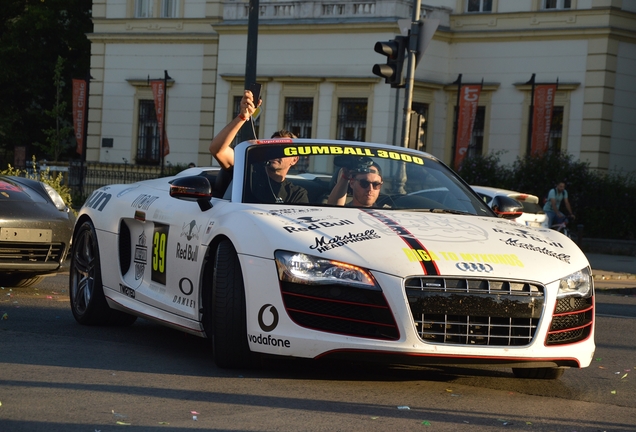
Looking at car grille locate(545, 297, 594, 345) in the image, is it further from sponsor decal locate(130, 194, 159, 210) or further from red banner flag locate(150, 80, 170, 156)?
red banner flag locate(150, 80, 170, 156)

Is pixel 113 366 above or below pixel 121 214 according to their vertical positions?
below

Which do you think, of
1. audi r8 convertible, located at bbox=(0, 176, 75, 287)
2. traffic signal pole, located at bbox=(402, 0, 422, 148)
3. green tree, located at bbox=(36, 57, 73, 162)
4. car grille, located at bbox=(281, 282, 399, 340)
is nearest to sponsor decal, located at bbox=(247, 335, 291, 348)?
car grille, located at bbox=(281, 282, 399, 340)

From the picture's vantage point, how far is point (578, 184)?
29.1 metres

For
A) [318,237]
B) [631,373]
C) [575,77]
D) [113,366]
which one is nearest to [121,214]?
[113,366]

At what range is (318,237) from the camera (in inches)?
241

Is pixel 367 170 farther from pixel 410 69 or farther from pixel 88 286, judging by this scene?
pixel 410 69

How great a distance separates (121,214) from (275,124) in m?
28.1

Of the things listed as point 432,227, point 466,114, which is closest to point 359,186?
point 432,227

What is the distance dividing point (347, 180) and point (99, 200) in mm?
2383

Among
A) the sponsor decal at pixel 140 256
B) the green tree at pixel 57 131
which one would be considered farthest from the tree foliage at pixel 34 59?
the sponsor decal at pixel 140 256

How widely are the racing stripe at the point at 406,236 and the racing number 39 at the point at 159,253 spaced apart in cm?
139

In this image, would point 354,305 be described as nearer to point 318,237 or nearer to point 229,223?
point 318,237

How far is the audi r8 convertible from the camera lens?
10281 mm

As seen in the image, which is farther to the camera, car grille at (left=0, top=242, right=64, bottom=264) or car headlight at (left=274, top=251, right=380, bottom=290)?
car grille at (left=0, top=242, right=64, bottom=264)
